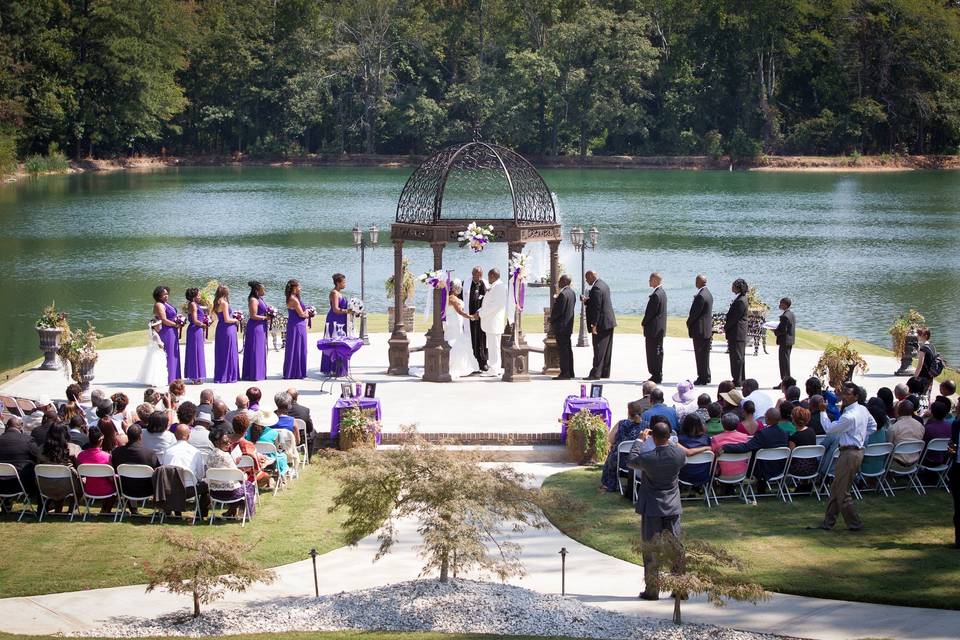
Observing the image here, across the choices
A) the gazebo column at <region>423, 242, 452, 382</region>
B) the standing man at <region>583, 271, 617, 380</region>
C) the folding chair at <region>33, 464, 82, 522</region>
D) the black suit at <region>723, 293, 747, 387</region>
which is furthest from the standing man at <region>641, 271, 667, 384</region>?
the folding chair at <region>33, 464, 82, 522</region>

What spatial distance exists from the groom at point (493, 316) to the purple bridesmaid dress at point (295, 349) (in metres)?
2.74

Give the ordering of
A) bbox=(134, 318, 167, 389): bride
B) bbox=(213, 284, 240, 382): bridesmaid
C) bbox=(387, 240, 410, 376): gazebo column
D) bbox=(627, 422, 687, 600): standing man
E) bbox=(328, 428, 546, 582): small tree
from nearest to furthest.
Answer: bbox=(328, 428, 546, 582): small tree, bbox=(627, 422, 687, 600): standing man, bbox=(134, 318, 167, 389): bride, bbox=(213, 284, 240, 382): bridesmaid, bbox=(387, 240, 410, 376): gazebo column

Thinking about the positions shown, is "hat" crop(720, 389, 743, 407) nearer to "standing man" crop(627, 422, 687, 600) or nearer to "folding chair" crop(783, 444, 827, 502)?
"folding chair" crop(783, 444, 827, 502)

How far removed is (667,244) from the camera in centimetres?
5019

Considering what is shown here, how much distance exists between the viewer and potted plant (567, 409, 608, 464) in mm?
15469

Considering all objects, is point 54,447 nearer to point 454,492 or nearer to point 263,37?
point 454,492

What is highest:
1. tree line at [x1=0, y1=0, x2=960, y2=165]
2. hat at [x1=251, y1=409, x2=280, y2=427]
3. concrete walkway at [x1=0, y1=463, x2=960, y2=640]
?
tree line at [x1=0, y1=0, x2=960, y2=165]

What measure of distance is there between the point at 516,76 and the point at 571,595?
3339 inches

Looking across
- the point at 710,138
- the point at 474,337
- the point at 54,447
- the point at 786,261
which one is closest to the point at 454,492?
the point at 54,447

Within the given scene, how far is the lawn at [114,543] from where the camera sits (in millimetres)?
11219

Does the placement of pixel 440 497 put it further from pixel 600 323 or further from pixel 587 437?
pixel 600 323

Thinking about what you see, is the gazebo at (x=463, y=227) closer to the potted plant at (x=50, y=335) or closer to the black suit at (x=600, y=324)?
the black suit at (x=600, y=324)

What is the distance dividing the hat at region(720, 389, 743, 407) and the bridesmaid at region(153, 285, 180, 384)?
27.5 feet

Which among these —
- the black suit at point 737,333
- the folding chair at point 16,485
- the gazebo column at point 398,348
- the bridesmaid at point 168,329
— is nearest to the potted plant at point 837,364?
the black suit at point 737,333
